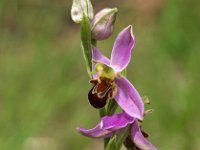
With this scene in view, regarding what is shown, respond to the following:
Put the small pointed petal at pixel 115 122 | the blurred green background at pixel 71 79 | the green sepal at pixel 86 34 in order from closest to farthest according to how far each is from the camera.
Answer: the small pointed petal at pixel 115 122, the green sepal at pixel 86 34, the blurred green background at pixel 71 79

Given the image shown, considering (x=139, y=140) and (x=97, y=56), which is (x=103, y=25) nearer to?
(x=97, y=56)

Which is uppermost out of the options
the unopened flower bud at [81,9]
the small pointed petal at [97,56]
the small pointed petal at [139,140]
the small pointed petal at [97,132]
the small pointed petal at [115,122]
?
the unopened flower bud at [81,9]

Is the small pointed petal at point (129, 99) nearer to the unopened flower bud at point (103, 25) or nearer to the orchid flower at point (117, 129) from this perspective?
the orchid flower at point (117, 129)

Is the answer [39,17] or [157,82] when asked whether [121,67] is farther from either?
[39,17]

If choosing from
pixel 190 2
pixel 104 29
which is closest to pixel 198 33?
pixel 190 2

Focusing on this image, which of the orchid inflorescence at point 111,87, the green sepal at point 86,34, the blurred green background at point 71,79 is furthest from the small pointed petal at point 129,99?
the blurred green background at point 71,79

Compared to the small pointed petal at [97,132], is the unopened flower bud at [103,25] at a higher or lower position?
higher

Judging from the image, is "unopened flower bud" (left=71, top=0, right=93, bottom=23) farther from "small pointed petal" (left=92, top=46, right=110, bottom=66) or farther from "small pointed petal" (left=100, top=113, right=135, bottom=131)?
"small pointed petal" (left=100, top=113, right=135, bottom=131)
